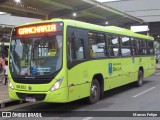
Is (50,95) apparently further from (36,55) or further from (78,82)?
(36,55)

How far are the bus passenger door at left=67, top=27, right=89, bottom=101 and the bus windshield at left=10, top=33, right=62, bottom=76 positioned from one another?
380 millimetres

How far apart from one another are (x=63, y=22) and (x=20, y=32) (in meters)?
1.55

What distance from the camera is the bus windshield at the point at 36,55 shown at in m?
9.91

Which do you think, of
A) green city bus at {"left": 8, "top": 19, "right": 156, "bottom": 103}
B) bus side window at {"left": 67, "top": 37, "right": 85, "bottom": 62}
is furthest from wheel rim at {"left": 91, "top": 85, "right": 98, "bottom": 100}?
bus side window at {"left": 67, "top": 37, "right": 85, "bottom": 62}

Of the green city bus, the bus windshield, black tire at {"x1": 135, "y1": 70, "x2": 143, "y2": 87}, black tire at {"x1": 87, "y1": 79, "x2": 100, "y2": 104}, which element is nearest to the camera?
the green city bus

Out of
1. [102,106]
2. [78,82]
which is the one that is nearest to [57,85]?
[78,82]

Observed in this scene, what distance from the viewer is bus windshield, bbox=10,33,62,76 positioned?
9.91 m

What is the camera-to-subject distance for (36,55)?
33.6 feet

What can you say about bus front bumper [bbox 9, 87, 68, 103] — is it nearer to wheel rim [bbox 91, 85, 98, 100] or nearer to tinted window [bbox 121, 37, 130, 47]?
wheel rim [bbox 91, 85, 98, 100]

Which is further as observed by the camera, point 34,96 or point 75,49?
point 75,49

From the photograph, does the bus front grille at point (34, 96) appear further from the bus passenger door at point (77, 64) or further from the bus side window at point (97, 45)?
the bus side window at point (97, 45)

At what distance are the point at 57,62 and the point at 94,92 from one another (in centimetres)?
241

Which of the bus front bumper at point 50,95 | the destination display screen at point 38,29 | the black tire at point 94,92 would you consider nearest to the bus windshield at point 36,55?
the destination display screen at point 38,29

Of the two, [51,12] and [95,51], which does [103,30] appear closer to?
[95,51]
